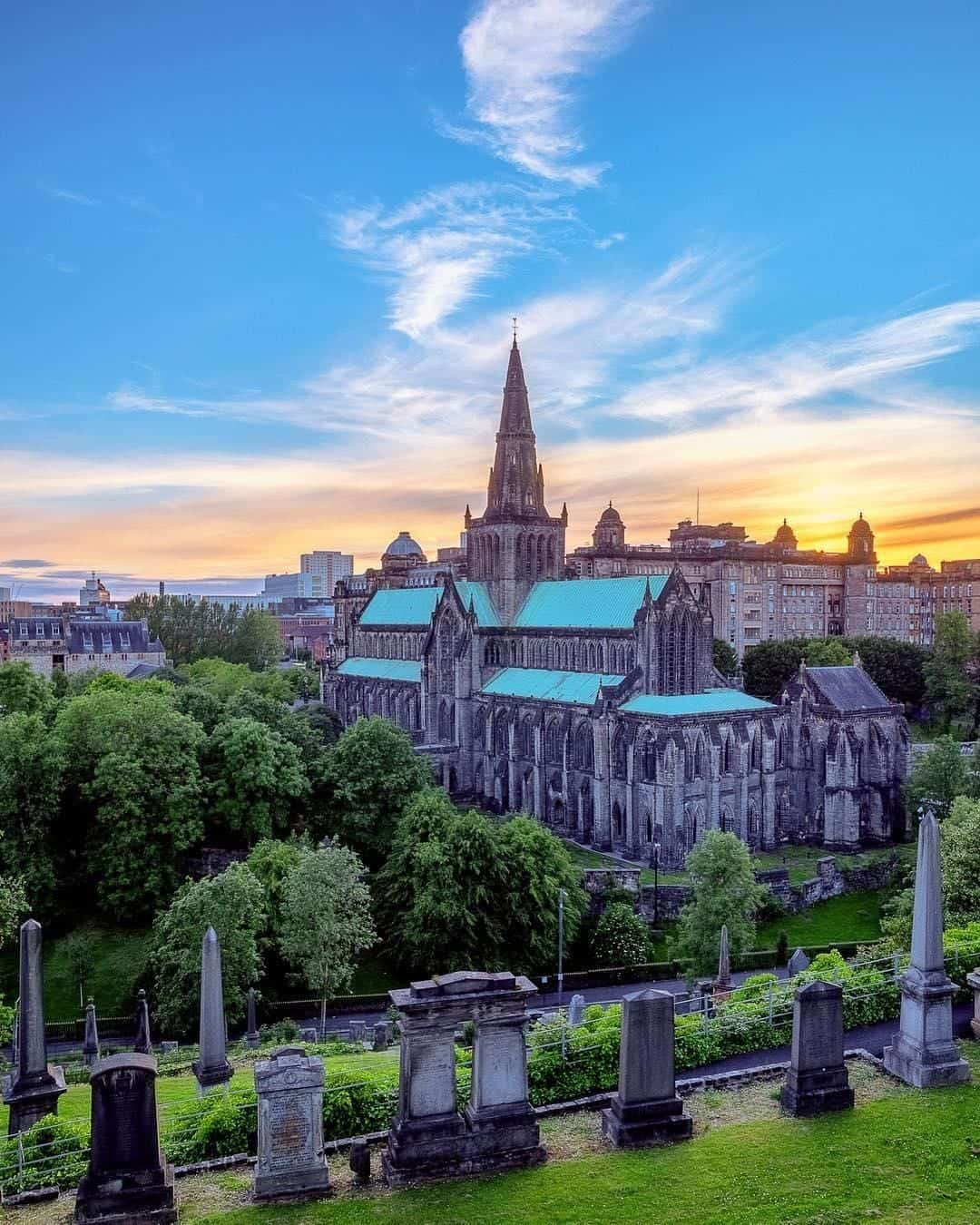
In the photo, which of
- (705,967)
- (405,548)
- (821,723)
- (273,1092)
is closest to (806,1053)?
(273,1092)

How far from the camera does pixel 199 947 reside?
3183cm

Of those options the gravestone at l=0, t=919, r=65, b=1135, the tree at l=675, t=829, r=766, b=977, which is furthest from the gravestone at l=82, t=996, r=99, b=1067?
the tree at l=675, t=829, r=766, b=977

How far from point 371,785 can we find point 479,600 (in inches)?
1035

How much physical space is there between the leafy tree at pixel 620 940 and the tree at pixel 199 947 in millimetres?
15034

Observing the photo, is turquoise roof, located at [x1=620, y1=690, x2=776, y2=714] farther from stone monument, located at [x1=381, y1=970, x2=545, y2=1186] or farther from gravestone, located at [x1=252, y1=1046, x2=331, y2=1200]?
gravestone, located at [x1=252, y1=1046, x2=331, y2=1200]

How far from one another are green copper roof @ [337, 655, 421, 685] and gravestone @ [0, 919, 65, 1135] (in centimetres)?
5738

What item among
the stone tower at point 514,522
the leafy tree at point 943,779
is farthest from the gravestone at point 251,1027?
the stone tower at point 514,522

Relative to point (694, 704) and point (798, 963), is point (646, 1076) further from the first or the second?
point (694, 704)

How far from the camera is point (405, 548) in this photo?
162375 mm

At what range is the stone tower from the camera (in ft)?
240

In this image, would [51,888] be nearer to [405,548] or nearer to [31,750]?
[31,750]

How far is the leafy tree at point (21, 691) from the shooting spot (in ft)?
187

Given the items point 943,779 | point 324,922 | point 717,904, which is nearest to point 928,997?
point 717,904

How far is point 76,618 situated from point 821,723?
96.7m
